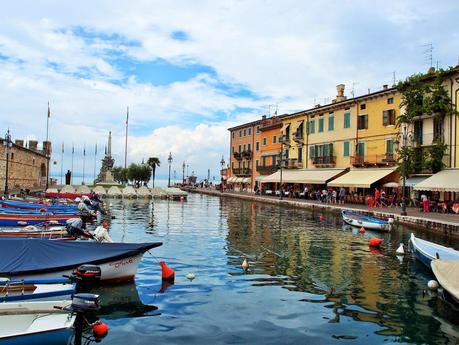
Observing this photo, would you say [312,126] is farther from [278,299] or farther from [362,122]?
[278,299]

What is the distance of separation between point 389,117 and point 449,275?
113 feet

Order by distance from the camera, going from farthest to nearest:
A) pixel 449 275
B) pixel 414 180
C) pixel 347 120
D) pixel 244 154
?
pixel 244 154
pixel 347 120
pixel 414 180
pixel 449 275

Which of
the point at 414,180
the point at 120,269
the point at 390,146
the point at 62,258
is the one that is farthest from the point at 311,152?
the point at 62,258

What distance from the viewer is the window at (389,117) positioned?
44.0 metres

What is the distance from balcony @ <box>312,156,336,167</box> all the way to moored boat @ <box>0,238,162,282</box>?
42.0m

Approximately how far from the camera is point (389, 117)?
146 ft

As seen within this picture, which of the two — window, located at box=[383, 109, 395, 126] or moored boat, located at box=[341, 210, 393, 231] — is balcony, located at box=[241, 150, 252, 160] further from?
moored boat, located at box=[341, 210, 393, 231]

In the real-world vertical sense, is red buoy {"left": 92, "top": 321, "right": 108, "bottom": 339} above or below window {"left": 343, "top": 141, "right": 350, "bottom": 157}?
below

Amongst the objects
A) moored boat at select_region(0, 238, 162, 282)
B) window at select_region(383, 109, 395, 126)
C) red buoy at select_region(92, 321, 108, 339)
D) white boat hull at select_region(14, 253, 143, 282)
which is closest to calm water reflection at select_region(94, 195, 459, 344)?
red buoy at select_region(92, 321, 108, 339)

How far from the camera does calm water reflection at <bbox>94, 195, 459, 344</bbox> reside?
10.2 metres

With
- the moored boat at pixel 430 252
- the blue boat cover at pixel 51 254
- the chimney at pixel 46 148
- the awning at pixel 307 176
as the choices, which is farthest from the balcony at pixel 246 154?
the blue boat cover at pixel 51 254

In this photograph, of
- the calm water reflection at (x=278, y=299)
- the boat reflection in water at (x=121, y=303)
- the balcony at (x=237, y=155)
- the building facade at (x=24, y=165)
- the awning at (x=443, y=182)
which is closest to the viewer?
the calm water reflection at (x=278, y=299)

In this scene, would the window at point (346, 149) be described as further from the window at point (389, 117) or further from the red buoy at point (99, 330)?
the red buoy at point (99, 330)

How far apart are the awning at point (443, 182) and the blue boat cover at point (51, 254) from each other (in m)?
28.2
